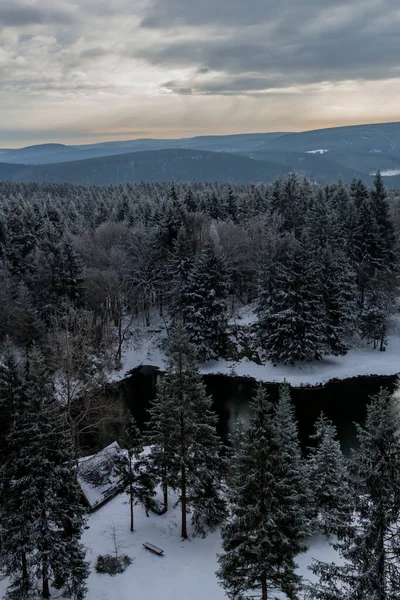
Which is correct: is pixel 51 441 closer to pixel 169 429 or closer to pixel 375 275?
pixel 169 429

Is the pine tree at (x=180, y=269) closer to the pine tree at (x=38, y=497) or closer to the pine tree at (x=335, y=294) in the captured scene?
the pine tree at (x=335, y=294)

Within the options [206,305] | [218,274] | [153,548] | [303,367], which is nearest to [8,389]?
[153,548]

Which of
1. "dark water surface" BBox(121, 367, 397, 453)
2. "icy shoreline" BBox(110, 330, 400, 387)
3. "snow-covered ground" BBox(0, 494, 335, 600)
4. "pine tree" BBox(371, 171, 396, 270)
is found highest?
"pine tree" BBox(371, 171, 396, 270)

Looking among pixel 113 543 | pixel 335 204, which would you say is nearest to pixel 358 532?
pixel 113 543

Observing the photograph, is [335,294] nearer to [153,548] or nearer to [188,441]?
[188,441]

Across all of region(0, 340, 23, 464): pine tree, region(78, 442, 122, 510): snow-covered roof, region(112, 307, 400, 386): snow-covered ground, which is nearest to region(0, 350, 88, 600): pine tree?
region(0, 340, 23, 464): pine tree

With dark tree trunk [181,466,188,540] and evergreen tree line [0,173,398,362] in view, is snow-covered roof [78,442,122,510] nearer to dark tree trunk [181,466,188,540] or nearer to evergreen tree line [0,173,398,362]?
dark tree trunk [181,466,188,540]
